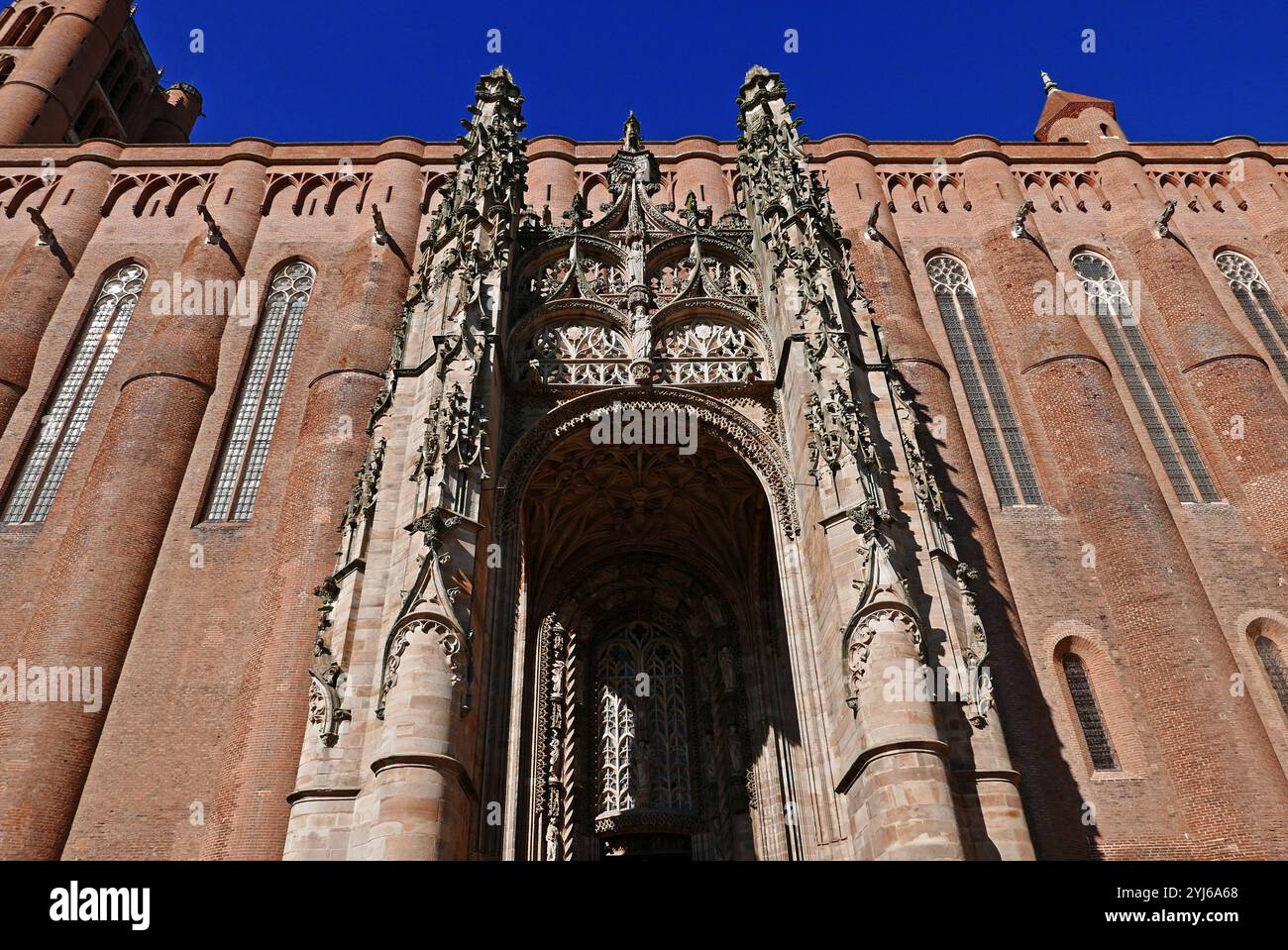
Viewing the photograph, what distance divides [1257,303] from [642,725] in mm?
18978

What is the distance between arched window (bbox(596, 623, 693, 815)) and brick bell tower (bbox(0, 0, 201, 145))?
81.3ft

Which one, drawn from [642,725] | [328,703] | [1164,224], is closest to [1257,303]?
[1164,224]

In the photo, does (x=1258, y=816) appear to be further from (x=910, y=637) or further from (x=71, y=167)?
(x=71, y=167)

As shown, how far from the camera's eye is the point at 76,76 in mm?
30438

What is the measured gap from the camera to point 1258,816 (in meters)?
13.4

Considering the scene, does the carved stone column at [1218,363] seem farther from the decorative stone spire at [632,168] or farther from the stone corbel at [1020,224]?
the decorative stone spire at [632,168]

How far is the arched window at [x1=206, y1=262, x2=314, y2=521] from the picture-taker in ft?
57.7

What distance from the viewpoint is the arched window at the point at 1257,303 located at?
20953mm

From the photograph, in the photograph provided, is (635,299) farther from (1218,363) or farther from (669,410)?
(1218,363)

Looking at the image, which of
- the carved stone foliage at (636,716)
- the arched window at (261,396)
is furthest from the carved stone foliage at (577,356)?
the arched window at (261,396)

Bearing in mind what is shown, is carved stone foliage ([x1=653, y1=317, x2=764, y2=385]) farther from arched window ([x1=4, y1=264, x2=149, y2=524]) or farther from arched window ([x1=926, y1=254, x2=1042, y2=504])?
arched window ([x1=4, y1=264, x2=149, y2=524])
